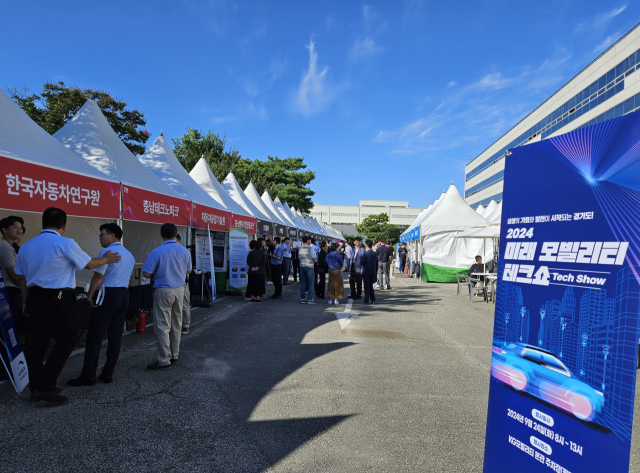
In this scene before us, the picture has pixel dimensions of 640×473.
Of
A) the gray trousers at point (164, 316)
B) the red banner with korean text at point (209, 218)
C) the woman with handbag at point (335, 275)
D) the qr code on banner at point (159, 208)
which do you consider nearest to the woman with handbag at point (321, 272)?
the woman with handbag at point (335, 275)

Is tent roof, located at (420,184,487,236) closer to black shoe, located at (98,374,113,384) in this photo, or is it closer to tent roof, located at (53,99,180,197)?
tent roof, located at (53,99,180,197)

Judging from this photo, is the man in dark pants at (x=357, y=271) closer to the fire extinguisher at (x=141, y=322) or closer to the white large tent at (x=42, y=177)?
the fire extinguisher at (x=141, y=322)

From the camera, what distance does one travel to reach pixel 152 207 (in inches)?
316

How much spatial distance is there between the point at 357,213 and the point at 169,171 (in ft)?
370

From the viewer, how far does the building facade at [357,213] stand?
119062 mm

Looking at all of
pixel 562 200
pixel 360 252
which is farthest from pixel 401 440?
pixel 360 252

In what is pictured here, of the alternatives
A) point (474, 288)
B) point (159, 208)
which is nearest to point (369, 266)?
point (474, 288)

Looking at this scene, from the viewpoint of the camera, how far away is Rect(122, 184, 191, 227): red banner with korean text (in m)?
7.20

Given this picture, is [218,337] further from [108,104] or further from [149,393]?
[108,104]

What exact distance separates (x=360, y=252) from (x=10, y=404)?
8.68 m

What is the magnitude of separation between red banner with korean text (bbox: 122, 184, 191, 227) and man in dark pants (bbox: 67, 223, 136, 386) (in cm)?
268

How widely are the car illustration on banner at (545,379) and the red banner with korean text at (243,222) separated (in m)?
11.1

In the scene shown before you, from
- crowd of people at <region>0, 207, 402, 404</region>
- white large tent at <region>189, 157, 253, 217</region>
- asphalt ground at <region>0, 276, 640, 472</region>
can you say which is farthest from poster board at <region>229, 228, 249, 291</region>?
crowd of people at <region>0, 207, 402, 404</region>

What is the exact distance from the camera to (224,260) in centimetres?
1252
